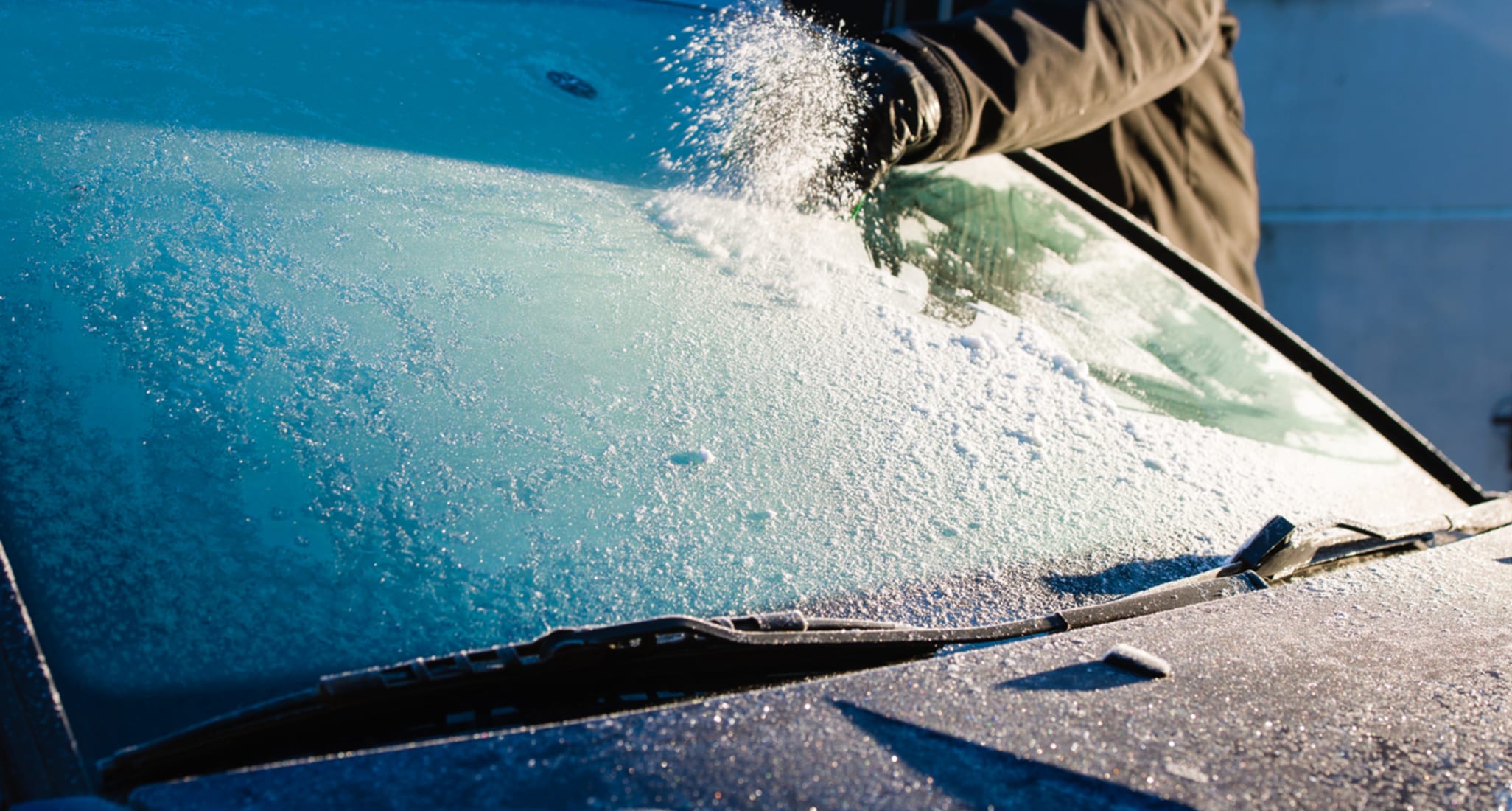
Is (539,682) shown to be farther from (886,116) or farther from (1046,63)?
(1046,63)

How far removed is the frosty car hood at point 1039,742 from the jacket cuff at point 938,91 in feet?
3.39

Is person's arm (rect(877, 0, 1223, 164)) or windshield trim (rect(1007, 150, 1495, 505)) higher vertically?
person's arm (rect(877, 0, 1223, 164))

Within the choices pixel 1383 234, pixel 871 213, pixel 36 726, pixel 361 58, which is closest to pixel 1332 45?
pixel 1383 234

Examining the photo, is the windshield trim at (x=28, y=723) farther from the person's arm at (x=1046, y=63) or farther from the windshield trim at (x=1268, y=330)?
the windshield trim at (x=1268, y=330)

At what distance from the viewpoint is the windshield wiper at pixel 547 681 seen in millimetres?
731

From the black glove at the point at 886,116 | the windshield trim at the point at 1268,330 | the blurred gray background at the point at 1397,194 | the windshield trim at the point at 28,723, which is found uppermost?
the black glove at the point at 886,116

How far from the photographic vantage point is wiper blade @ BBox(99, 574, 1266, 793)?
2.39ft

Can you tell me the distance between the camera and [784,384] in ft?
3.87

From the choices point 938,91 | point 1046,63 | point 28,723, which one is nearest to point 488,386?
point 28,723

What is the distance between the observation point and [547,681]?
2.68ft

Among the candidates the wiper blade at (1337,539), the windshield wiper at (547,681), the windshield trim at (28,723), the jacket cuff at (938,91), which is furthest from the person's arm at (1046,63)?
the windshield trim at (28,723)

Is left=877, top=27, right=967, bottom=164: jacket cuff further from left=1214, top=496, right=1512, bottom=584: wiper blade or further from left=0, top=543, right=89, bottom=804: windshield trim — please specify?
left=0, top=543, right=89, bottom=804: windshield trim

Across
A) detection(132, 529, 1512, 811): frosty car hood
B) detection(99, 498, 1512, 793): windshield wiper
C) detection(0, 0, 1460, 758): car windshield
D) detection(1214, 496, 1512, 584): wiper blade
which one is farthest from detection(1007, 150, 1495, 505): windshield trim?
detection(99, 498, 1512, 793): windshield wiper

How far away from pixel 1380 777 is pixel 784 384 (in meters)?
0.63
